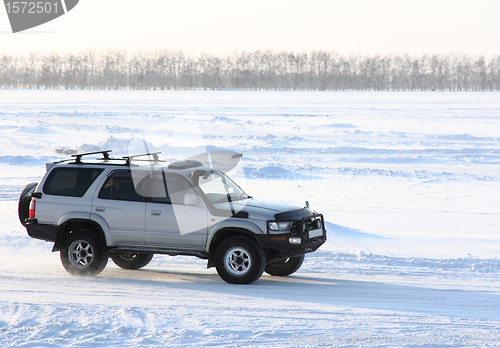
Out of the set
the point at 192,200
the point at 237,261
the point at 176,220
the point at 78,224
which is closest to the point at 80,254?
the point at 78,224

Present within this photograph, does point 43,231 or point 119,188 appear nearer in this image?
point 119,188

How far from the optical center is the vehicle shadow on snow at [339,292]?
694 cm

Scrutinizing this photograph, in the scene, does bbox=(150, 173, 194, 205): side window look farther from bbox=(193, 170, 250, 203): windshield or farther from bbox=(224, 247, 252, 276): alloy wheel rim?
bbox=(224, 247, 252, 276): alloy wheel rim

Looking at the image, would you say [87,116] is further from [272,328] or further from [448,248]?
[272,328]

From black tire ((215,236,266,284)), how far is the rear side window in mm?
2346

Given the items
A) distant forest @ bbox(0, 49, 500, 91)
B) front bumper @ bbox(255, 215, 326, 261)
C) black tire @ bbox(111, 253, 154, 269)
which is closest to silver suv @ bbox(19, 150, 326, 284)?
front bumper @ bbox(255, 215, 326, 261)

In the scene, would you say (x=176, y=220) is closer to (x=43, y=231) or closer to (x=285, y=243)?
(x=285, y=243)

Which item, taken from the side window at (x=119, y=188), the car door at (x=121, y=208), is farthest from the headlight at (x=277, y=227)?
the side window at (x=119, y=188)

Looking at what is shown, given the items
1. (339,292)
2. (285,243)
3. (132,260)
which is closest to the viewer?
(339,292)

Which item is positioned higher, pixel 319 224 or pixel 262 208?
pixel 262 208

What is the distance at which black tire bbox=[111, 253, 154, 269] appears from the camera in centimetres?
932

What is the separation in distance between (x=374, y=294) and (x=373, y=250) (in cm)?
274

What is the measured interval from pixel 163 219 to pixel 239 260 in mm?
1262

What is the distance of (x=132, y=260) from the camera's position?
30.6 feet
